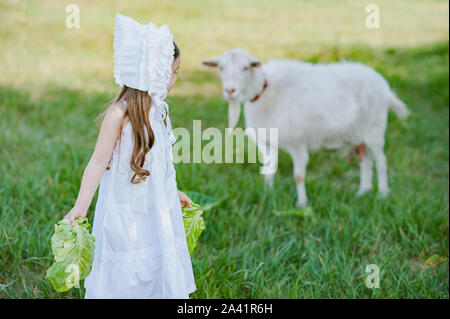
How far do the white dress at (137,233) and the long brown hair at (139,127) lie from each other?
1.5 inches

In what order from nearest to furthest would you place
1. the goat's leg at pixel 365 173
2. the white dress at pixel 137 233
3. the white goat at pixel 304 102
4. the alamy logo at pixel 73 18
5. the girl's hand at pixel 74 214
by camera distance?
the girl's hand at pixel 74 214 < the white dress at pixel 137 233 < the white goat at pixel 304 102 < the goat's leg at pixel 365 173 < the alamy logo at pixel 73 18

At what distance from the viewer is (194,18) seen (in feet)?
35.8

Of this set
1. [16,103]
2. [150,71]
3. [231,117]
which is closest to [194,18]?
[16,103]

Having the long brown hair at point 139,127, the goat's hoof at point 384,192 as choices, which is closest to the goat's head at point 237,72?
the goat's hoof at point 384,192

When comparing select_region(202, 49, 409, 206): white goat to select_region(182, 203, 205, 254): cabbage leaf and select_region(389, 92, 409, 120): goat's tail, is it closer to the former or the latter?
select_region(389, 92, 409, 120): goat's tail

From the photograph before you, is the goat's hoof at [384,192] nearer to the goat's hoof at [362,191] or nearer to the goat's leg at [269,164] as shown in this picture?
the goat's hoof at [362,191]

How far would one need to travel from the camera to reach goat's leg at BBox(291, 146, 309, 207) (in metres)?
4.19

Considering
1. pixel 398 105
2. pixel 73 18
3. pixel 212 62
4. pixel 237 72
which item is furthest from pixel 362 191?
pixel 73 18

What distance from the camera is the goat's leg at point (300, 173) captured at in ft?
13.7

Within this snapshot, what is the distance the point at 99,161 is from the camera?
1.87 meters

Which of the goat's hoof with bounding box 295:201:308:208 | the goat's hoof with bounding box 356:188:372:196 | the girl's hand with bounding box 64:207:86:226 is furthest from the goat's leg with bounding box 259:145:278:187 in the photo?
the girl's hand with bounding box 64:207:86:226

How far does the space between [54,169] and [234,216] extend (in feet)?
4.99

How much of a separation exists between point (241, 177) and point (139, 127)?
2.53 metres
